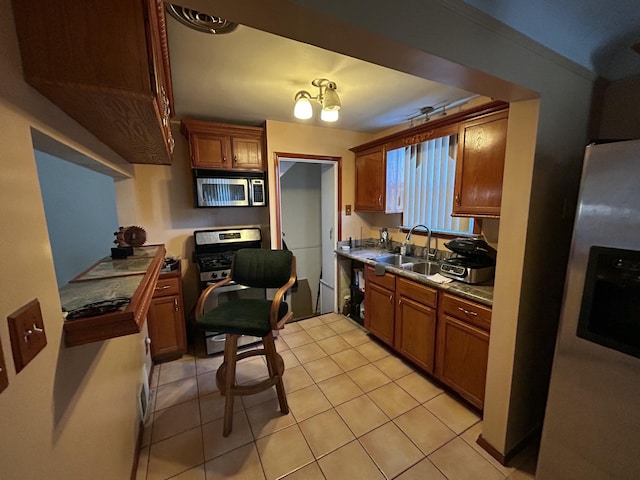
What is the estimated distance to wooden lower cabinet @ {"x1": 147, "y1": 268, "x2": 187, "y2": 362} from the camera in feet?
8.18

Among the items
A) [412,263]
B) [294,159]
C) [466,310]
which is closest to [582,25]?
[466,310]

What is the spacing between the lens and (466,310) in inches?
73.7

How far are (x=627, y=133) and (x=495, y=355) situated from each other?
1499 mm

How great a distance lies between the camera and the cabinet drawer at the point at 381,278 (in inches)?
99.1

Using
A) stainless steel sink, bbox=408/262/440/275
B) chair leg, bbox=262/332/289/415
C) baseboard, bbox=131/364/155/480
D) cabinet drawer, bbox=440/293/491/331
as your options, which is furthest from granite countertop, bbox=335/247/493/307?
baseboard, bbox=131/364/155/480

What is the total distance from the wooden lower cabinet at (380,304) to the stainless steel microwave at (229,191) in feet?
4.85

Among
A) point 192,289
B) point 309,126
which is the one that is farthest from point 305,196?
point 192,289

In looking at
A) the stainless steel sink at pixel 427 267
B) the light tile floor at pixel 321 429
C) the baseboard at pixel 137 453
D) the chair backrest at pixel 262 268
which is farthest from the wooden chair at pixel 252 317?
the stainless steel sink at pixel 427 267

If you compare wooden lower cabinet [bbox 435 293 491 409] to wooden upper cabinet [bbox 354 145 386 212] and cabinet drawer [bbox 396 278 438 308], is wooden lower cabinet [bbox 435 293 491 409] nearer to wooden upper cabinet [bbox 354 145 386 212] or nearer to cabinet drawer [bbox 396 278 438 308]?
cabinet drawer [bbox 396 278 438 308]

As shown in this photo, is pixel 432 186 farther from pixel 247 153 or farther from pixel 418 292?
pixel 247 153

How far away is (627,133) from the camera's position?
4.97ft

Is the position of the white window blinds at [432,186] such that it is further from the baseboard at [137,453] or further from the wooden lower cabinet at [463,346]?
the baseboard at [137,453]

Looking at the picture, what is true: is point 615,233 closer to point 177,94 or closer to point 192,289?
point 177,94

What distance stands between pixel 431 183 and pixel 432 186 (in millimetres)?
35
